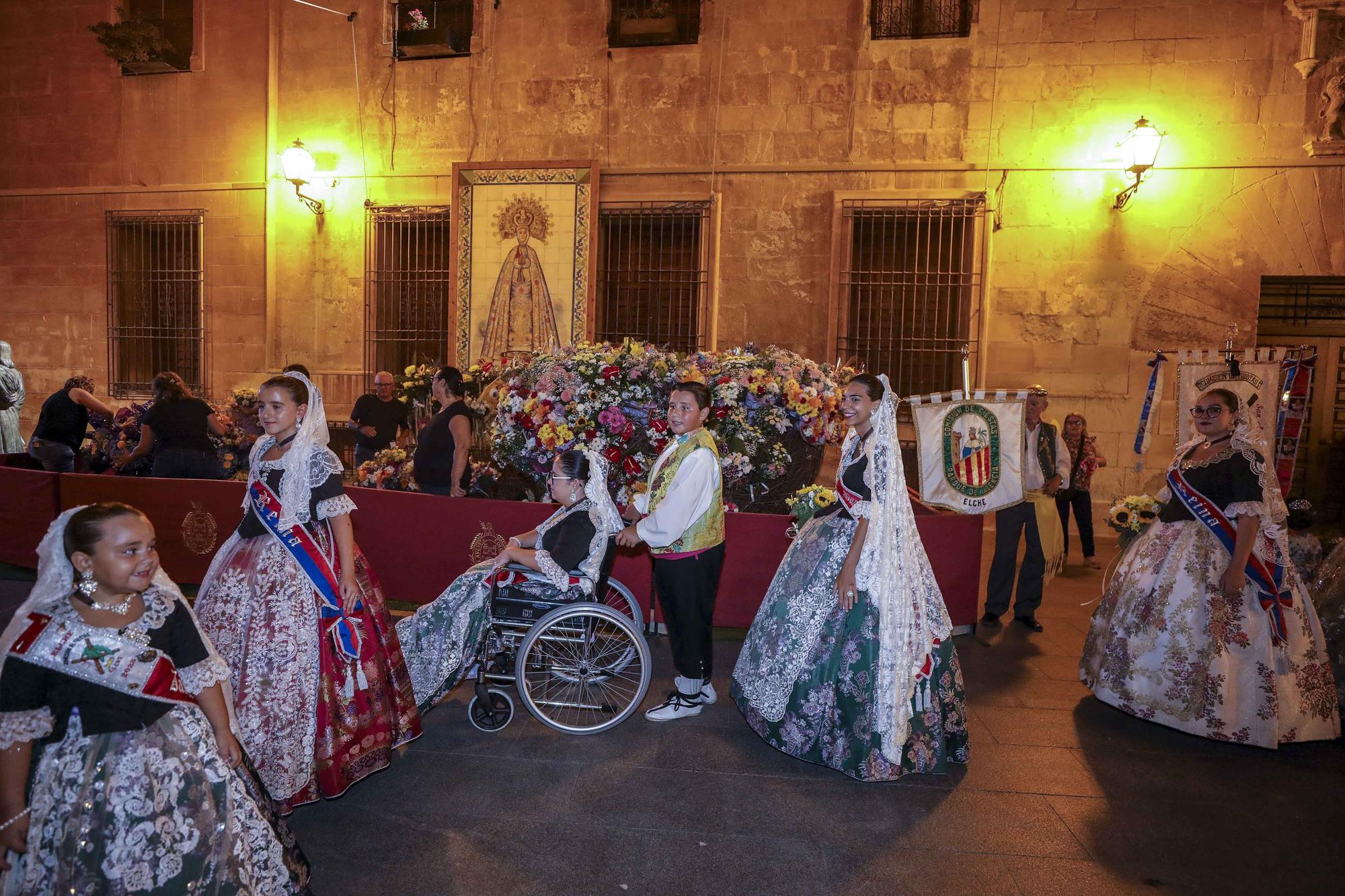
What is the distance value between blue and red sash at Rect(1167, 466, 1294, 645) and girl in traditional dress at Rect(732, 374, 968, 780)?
1.70 metres

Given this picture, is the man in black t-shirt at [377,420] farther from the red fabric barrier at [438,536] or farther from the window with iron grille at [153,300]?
the window with iron grille at [153,300]

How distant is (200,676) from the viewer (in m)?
2.48

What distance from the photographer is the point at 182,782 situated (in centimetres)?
240

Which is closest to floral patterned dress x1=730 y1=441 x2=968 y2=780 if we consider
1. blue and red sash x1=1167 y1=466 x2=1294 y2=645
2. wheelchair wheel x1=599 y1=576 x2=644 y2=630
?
wheelchair wheel x1=599 y1=576 x2=644 y2=630

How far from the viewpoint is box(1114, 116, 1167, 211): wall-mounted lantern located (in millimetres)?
9570

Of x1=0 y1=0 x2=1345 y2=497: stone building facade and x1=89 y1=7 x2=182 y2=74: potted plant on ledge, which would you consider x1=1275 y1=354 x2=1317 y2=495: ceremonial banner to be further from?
x1=89 y1=7 x2=182 y2=74: potted plant on ledge

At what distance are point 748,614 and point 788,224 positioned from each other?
604 cm

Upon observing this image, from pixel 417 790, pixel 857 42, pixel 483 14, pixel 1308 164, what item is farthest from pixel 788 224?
pixel 417 790

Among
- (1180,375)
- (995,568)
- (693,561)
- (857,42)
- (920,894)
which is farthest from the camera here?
(857,42)

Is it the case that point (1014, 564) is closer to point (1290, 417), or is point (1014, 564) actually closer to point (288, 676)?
point (1290, 417)

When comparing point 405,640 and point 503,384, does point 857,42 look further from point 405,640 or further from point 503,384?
point 405,640

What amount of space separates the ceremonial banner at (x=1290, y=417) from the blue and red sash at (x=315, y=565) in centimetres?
633

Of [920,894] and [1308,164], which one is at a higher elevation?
[1308,164]

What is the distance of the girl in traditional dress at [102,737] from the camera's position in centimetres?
225
